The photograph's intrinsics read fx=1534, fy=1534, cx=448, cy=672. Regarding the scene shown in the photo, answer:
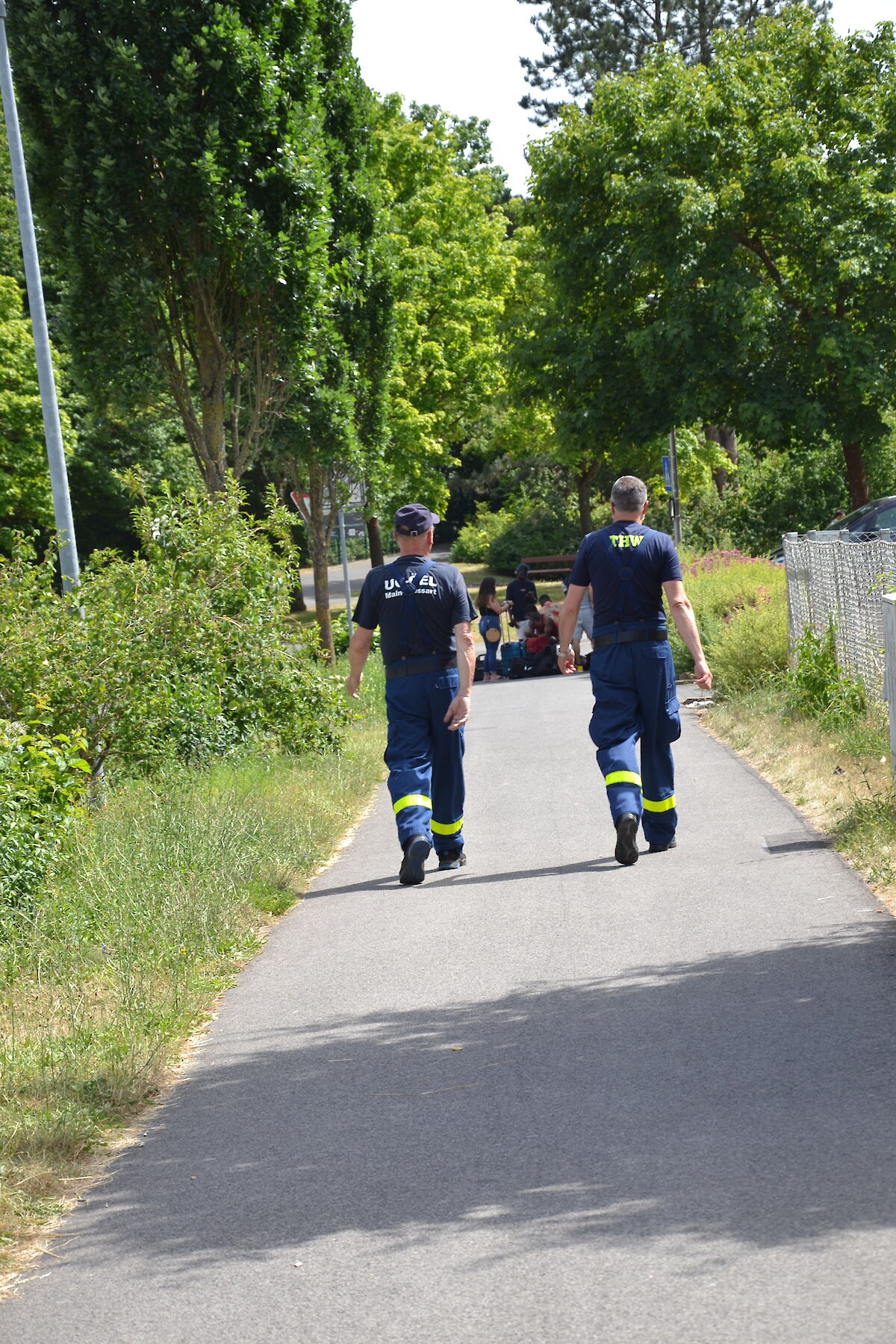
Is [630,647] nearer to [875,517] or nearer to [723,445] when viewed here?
[875,517]

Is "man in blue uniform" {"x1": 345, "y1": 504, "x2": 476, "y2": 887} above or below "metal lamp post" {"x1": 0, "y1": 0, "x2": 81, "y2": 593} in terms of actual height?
below

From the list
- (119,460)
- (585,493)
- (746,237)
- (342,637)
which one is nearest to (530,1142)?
(342,637)

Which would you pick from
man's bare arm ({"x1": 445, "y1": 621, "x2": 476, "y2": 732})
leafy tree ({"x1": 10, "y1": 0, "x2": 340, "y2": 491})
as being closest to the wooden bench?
leafy tree ({"x1": 10, "y1": 0, "x2": 340, "y2": 491})

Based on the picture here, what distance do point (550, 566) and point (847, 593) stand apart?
40088 millimetres

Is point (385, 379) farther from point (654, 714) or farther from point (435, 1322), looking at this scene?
point (435, 1322)

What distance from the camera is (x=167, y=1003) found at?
6.00m

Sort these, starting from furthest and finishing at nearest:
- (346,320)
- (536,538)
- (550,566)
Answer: (536,538), (550,566), (346,320)

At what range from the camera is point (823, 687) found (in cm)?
1220

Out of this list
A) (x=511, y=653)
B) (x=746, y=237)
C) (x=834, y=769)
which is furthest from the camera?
(x=746, y=237)

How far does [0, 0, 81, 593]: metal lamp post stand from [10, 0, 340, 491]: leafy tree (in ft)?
3.63

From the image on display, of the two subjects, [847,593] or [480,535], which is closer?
[847,593]

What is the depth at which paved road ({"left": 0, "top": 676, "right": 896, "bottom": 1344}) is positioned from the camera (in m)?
3.37

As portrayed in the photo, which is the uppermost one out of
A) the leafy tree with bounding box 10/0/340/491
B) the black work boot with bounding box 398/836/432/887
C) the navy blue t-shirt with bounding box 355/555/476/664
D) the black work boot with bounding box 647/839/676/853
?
the leafy tree with bounding box 10/0/340/491

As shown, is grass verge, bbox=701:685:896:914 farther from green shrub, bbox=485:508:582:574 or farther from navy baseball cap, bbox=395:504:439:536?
green shrub, bbox=485:508:582:574
